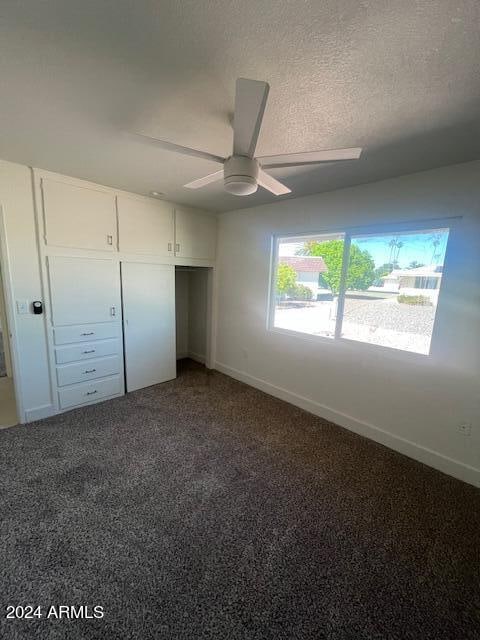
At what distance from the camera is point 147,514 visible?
66.0 inches

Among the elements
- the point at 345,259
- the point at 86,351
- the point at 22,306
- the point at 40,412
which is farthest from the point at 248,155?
the point at 40,412

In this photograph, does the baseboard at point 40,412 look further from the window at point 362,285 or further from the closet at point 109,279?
the window at point 362,285

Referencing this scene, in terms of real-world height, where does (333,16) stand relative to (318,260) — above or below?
above

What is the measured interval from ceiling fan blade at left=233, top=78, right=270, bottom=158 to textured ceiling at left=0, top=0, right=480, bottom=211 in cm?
23

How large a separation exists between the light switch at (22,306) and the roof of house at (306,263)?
276 centimetres

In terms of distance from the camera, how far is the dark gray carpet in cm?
120

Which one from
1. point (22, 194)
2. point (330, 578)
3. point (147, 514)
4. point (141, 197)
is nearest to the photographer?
point (330, 578)

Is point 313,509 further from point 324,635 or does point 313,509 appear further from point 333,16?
point 333,16

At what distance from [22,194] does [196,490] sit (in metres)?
2.93

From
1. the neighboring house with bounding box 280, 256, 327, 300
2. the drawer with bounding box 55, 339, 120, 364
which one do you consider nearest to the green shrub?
the neighboring house with bounding box 280, 256, 327, 300

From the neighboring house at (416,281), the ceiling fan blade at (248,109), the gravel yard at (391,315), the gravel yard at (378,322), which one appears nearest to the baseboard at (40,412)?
→ the gravel yard at (378,322)

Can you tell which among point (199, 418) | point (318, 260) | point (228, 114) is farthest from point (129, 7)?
point (199, 418)

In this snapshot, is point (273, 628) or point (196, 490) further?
point (196, 490)

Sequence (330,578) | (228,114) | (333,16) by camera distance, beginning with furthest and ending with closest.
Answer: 1. (228,114)
2. (330,578)
3. (333,16)
